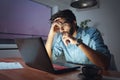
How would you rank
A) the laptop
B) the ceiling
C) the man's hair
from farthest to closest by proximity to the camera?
1. the ceiling
2. the man's hair
3. the laptop

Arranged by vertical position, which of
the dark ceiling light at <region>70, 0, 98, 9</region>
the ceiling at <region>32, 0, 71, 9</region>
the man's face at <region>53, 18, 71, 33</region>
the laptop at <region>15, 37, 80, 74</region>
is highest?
the ceiling at <region>32, 0, 71, 9</region>

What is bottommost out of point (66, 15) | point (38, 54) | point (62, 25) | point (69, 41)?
point (38, 54)

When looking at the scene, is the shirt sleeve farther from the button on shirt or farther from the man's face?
the man's face

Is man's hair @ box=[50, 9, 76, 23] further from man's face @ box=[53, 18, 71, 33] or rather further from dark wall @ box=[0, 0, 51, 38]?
dark wall @ box=[0, 0, 51, 38]

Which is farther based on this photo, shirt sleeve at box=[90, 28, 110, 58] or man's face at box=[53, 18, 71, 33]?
man's face at box=[53, 18, 71, 33]

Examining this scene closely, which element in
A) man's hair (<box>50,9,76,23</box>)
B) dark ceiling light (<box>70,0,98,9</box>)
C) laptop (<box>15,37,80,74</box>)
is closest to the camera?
laptop (<box>15,37,80,74</box>)

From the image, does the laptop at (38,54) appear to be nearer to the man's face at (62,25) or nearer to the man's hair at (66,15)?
the man's face at (62,25)

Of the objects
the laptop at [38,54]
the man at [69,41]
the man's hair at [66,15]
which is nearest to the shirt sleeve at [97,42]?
the man at [69,41]

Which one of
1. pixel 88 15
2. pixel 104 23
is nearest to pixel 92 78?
pixel 104 23

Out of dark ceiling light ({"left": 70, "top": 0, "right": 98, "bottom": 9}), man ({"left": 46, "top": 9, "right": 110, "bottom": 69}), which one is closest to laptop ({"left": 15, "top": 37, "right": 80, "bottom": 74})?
man ({"left": 46, "top": 9, "right": 110, "bottom": 69})

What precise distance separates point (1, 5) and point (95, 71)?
1.73 meters

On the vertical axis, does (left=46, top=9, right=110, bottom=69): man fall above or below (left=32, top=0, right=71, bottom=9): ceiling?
below

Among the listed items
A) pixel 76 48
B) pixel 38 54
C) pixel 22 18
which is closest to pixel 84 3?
pixel 76 48

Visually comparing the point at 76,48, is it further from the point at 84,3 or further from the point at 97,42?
the point at 84,3
